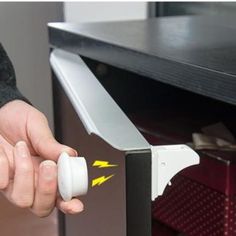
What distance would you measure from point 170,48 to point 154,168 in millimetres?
255

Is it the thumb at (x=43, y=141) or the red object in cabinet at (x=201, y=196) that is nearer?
the thumb at (x=43, y=141)

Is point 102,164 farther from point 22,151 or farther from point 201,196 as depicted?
point 201,196

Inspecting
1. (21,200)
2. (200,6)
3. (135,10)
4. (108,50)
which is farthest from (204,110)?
(135,10)

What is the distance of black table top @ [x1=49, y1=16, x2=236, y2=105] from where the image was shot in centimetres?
50

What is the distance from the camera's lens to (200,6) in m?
1.46

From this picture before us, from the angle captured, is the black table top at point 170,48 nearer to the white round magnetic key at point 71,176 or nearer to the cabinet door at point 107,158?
the cabinet door at point 107,158

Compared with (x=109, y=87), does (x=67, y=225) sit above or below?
below

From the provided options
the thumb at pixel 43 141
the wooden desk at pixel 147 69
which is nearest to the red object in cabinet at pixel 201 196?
the wooden desk at pixel 147 69

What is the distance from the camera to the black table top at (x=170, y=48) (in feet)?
1.66

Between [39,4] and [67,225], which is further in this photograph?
[39,4]

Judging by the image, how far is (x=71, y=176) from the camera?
1.22 feet

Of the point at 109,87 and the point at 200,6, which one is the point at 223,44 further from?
the point at 200,6

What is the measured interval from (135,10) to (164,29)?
0.83 metres

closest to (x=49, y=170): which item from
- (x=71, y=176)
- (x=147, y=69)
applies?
(x=71, y=176)
